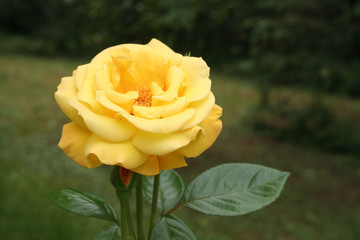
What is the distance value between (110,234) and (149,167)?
0.15 meters

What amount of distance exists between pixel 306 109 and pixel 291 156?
3.20 feet

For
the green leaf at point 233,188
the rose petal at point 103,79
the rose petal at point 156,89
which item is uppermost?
the rose petal at point 103,79

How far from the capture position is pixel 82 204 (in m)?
0.58

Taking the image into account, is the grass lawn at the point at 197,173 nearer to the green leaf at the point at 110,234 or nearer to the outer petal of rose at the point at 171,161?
the green leaf at the point at 110,234

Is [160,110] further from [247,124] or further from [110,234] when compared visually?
[247,124]

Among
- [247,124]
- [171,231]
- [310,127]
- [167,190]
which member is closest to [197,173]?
[247,124]

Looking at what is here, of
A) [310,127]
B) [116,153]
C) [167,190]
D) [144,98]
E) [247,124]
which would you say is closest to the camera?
[116,153]

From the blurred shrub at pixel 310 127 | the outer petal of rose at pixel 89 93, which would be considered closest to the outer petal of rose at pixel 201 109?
the outer petal of rose at pixel 89 93

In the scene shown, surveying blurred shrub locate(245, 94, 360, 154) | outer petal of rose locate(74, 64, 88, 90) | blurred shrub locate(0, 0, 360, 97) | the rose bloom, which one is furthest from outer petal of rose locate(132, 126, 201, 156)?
blurred shrub locate(245, 94, 360, 154)

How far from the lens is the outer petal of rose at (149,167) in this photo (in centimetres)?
45

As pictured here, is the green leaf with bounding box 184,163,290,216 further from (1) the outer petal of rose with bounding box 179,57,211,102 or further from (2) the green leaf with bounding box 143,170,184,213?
(1) the outer petal of rose with bounding box 179,57,211,102

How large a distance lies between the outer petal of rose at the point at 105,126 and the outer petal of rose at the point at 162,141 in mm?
13

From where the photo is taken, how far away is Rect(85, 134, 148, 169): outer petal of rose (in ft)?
1.42

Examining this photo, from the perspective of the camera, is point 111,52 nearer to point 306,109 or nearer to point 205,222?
point 205,222
